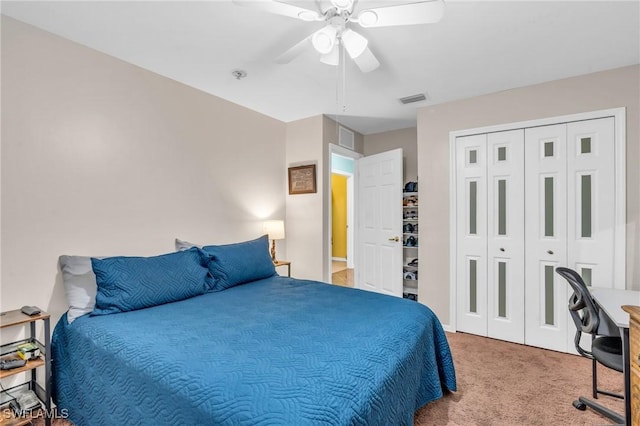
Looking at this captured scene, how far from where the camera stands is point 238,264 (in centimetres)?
262

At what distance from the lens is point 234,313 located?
188cm

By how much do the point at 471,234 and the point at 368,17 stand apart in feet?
8.24

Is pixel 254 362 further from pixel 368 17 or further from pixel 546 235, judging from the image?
pixel 546 235

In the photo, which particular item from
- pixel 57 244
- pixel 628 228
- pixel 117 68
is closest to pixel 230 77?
pixel 117 68

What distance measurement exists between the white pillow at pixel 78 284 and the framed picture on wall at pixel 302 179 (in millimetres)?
2376

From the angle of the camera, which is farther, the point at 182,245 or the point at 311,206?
the point at 311,206

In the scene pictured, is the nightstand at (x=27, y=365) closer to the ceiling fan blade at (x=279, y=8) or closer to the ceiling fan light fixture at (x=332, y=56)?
the ceiling fan blade at (x=279, y=8)

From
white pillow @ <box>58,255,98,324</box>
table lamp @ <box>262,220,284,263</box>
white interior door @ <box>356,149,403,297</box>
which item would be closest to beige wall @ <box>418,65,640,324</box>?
white interior door @ <box>356,149,403,297</box>

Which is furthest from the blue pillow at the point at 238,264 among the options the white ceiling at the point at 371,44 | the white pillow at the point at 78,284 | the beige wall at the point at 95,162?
the white ceiling at the point at 371,44

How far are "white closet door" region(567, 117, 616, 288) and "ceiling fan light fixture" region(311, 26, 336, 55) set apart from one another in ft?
8.13

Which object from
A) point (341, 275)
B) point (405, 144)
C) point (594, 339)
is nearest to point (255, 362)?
point (594, 339)

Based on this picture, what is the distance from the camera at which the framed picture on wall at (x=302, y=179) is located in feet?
12.5

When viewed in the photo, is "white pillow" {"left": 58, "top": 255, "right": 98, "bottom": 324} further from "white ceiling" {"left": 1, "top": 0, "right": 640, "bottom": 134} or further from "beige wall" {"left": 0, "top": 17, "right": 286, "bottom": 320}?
"white ceiling" {"left": 1, "top": 0, "right": 640, "bottom": 134}

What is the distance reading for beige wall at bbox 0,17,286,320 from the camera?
191 cm
